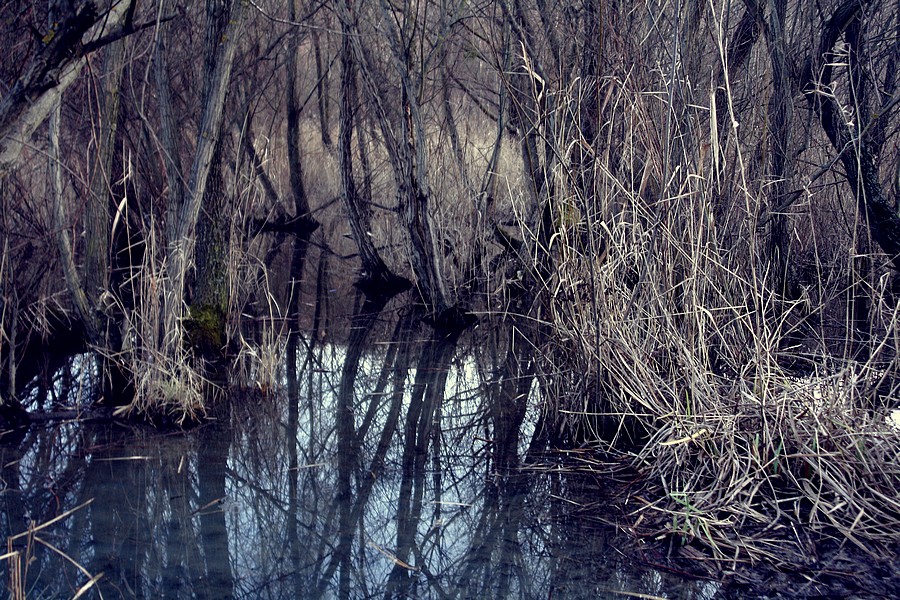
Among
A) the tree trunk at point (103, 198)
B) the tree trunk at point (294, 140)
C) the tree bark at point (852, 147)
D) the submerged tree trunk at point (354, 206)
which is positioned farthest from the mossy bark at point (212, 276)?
the tree trunk at point (294, 140)

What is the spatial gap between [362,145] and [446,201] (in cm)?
120

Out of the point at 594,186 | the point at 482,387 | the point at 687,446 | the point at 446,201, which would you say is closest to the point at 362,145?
the point at 446,201

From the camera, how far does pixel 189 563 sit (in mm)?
3209

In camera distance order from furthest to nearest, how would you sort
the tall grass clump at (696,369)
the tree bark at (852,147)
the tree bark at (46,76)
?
1. the tree bark at (852,147)
2. the tall grass clump at (696,369)
3. the tree bark at (46,76)

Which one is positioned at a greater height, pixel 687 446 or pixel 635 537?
pixel 687 446

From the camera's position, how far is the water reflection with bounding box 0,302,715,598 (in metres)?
3.07

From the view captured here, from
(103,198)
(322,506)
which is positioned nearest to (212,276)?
(103,198)

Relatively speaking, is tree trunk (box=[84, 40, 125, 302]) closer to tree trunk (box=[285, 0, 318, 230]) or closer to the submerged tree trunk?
the submerged tree trunk

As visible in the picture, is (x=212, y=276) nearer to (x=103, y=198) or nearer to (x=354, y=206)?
(x=103, y=198)

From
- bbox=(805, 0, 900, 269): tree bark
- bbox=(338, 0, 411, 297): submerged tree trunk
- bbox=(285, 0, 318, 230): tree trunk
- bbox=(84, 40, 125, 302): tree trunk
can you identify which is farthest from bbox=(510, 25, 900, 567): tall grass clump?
bbox=(285, 0, 318, 230): tree trunk

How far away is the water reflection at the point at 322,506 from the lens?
3.07 meters

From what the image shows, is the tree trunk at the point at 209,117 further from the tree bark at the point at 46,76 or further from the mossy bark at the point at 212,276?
the tree bark at the point at 46,76

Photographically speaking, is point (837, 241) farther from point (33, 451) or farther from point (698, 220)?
point (33, 451)

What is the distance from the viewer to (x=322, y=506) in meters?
3.74
